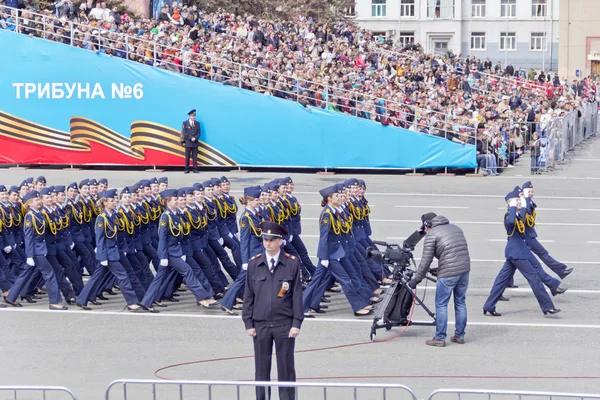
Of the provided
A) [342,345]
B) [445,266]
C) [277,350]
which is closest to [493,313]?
[445,266]

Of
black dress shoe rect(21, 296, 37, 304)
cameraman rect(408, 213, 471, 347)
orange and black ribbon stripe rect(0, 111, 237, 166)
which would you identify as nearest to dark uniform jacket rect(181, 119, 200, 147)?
orange and black ribbon stripe rect(0, 111, 237, 166)

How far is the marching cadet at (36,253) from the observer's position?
15.0m

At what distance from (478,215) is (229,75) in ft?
35.8

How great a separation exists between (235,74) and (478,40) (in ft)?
138

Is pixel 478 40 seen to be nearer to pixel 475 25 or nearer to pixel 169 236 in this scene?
pixel 475 25

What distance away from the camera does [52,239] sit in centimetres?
1531

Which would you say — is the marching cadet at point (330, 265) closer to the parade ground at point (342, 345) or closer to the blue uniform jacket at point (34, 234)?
the parade ground at point (342, 345)

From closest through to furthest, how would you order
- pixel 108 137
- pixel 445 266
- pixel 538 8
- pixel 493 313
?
pixel 445 266 → pixel 493 313 → pixel 108 137 → pixel 538 8

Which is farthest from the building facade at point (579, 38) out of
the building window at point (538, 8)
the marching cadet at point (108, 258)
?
the marching cadet at point (108, 258)

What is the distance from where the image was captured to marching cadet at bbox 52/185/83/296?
15.4 metres

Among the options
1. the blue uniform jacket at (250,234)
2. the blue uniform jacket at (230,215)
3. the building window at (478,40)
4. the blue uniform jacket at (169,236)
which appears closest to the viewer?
the blue uniform jacket at (250,234)

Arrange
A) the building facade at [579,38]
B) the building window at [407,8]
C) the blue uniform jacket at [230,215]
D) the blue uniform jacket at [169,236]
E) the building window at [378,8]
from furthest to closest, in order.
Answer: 1. the building window at [378,8]
2. the building window at [407,8]
3. the building facade at [579,38]
4. the blue uniform jacket at [230,215]
5. the blue uniform jacket at [169,236]

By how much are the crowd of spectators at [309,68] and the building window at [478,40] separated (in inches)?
1288

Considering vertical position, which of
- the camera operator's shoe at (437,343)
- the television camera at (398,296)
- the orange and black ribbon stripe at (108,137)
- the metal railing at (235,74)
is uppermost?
the metal railing at (235,74)
